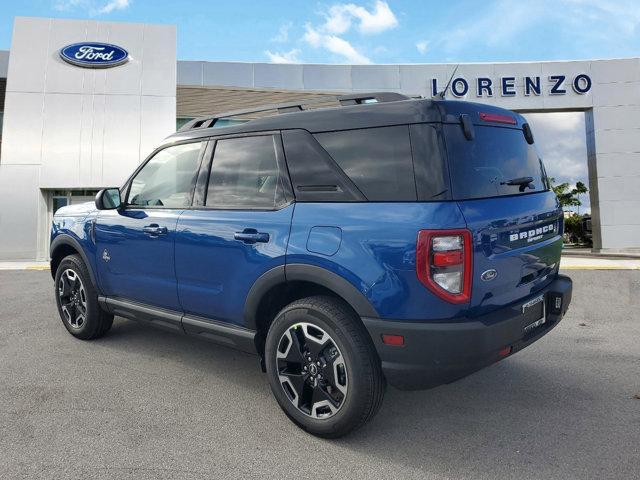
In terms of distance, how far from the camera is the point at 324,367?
103 inches

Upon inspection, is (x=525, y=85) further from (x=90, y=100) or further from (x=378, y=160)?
(x=378, y=160)

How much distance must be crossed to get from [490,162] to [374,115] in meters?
0.74

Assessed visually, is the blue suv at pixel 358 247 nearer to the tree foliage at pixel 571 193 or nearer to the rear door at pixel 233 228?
the rear door at pixel 233 228

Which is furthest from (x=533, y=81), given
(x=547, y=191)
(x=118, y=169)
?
(x=547, y=191)

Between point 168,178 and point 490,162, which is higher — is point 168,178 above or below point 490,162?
above

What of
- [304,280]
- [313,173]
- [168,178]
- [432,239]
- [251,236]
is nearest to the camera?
[432,239]

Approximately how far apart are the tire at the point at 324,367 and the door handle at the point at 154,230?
1.22 m

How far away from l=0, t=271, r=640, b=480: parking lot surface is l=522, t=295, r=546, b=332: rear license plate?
0.64 meters

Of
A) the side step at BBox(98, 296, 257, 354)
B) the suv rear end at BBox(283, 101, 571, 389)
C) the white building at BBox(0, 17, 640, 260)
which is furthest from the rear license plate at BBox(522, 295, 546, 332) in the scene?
the white building at BBox(0, 17, 640, 260)

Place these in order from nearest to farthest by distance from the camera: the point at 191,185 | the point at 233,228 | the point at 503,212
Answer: the point at 503,212, the point at 233,228, the point at 191,185

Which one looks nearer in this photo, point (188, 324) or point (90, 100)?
point (188, 324)

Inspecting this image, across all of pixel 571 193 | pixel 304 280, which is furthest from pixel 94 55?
pixel 571 193

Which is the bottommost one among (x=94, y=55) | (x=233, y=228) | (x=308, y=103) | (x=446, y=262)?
(x=446, y=262)

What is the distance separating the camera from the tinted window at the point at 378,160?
2.43 metres
